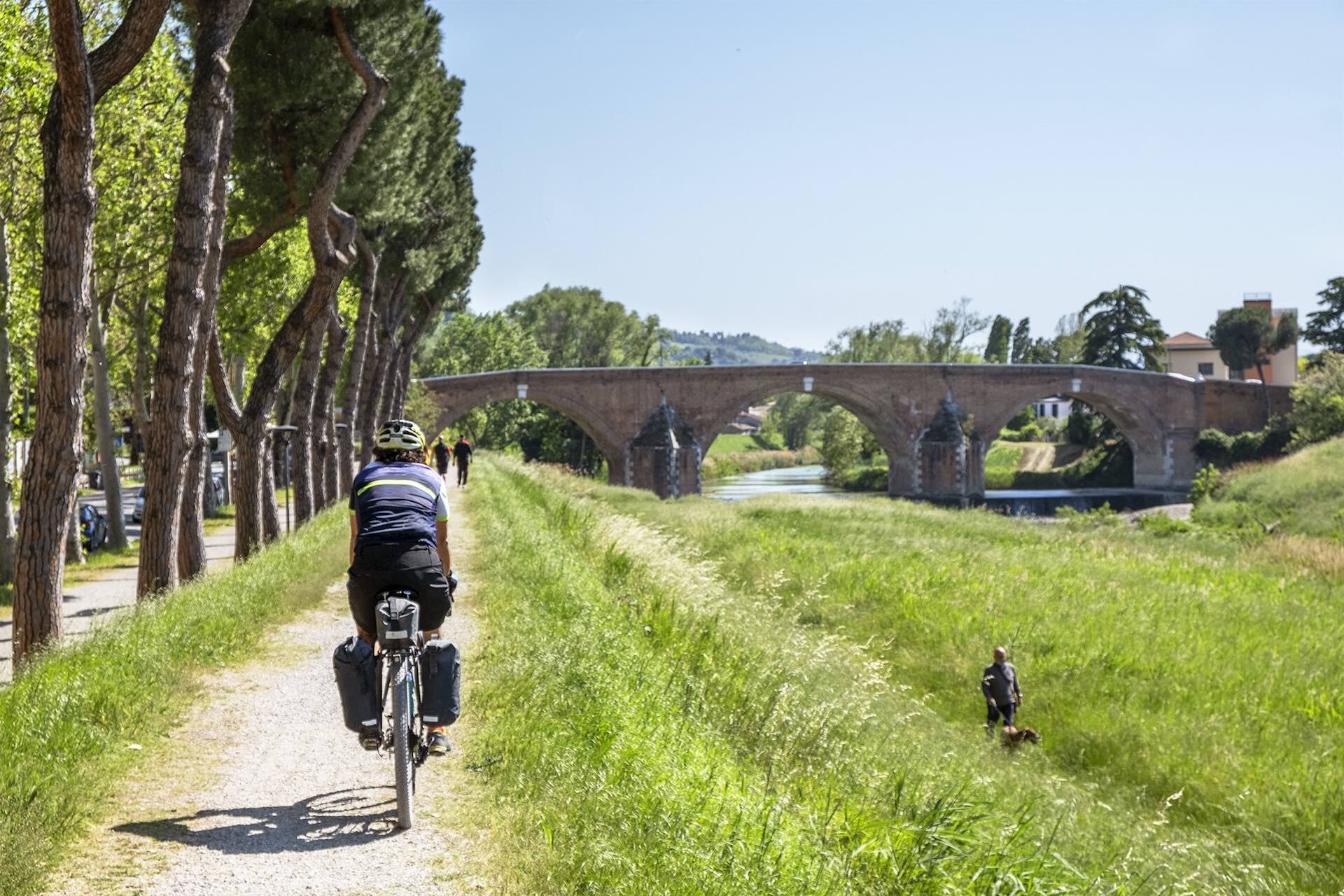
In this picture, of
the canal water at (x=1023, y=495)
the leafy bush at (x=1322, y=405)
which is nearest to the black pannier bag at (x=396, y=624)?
the canal water at (x=1023, y=495)

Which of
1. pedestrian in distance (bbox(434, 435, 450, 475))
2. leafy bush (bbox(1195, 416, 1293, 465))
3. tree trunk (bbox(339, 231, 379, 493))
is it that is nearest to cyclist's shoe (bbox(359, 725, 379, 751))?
tree trunk (bbox(339, 231, 379, 493))

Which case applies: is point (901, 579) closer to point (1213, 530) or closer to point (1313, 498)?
point (1213, 530)

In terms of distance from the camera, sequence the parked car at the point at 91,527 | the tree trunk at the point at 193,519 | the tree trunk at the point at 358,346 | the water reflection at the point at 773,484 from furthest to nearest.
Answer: the water reflection at the point at 773,484 < the tree trunk at the point at 358,346 < the parked car at the point at 91,527 < the tree trunk at the point at 193,519

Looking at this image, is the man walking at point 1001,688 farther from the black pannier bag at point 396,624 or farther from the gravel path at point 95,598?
the black pannier bag at point 396,624

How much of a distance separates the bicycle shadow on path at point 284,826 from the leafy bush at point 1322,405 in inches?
2079

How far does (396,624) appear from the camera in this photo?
5.11m

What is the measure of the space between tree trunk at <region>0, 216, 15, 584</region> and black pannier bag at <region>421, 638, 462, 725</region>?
11.8 metres

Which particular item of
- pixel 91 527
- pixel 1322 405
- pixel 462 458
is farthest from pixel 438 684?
pixel 1322 405

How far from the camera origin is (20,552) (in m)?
8.77

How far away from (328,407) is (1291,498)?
31.6 m

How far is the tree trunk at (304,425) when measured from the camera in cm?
1861

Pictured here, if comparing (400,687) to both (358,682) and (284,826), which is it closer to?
(358,682)

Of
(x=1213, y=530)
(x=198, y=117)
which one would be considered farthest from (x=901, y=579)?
(x=1213, y=530)

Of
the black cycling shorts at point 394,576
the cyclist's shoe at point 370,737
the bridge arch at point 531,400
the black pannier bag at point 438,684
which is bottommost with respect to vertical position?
the cyclist's shoe at point 370,737
